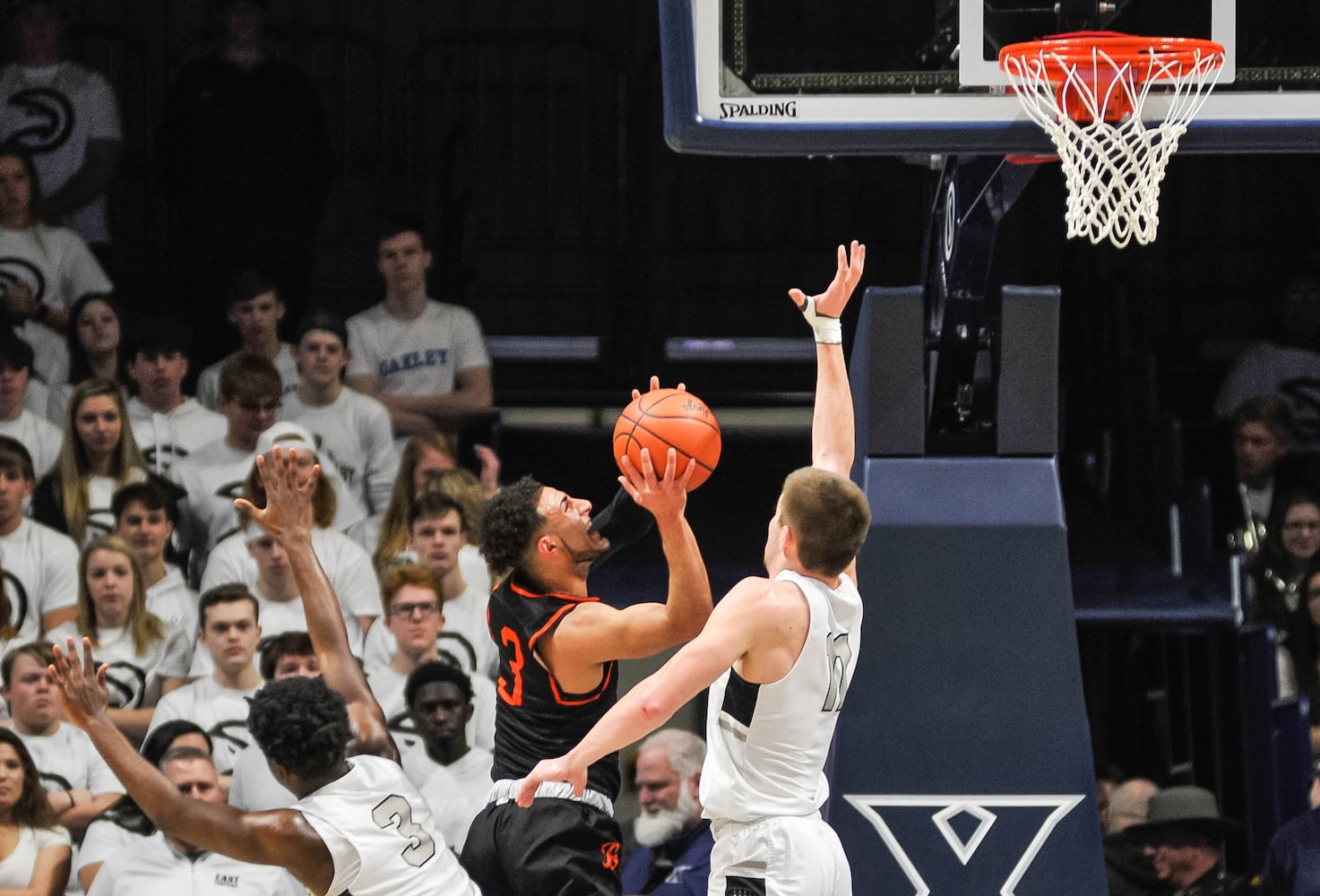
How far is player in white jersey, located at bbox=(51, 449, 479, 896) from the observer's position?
532 cm

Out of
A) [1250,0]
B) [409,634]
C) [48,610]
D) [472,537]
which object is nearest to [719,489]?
[472,537]

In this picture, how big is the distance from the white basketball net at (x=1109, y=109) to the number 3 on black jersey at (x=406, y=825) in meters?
2.55

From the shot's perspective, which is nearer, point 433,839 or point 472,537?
point 433,839

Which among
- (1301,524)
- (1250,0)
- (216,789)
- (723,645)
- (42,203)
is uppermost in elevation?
(1250,0)

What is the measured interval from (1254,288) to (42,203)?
7346 millimetres

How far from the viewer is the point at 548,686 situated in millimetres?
5207

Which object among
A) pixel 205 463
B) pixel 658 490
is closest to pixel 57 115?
pixel 205 463

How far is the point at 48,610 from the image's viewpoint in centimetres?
839

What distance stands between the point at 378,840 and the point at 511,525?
98 centimetres

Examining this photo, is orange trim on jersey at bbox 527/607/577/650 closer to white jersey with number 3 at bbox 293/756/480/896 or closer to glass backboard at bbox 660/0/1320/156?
white jersey with number 3 at bbox 293/756/480/896

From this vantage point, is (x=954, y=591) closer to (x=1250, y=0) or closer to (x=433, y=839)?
(x=433, y=839)

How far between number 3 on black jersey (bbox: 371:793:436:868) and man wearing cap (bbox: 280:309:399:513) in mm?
3882

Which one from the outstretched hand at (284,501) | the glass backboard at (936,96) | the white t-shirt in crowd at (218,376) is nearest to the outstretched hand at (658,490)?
the outstretched hand at (284,501)

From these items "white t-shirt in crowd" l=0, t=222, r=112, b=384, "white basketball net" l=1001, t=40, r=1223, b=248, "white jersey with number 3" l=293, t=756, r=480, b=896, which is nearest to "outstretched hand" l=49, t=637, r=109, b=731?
"white jersey with number 3" l=293, t=756, r=480, b=896
